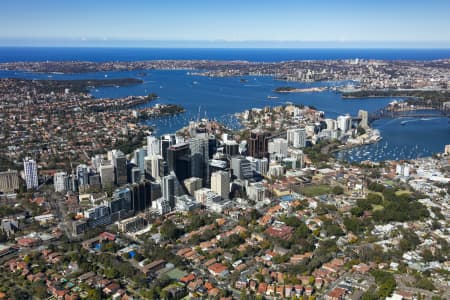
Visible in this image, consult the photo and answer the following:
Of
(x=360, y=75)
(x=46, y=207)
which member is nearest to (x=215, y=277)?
(x=46, y=207)

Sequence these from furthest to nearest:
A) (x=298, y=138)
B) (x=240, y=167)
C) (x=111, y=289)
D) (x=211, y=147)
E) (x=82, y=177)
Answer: (x=298, y=138), (x=211, y=147), (x=240, y=167), (x=82, y=177), (x=111, y=289)

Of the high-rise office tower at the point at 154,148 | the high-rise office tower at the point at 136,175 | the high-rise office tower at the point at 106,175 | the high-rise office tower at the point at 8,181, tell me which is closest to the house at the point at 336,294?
the high-rise office tower at the point at 136,175

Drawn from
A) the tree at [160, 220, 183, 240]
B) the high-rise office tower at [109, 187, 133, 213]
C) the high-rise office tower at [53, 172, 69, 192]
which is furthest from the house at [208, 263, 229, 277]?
the high-rise office tower at [53, 172, 69, 192]

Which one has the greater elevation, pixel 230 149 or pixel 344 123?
pixel 344 123

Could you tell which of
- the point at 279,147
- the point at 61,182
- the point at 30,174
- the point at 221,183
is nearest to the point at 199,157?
the point at 221,183

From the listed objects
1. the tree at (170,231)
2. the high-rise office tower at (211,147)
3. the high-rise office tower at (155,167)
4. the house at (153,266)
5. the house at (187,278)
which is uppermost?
the high-rise office tower at (211,147)

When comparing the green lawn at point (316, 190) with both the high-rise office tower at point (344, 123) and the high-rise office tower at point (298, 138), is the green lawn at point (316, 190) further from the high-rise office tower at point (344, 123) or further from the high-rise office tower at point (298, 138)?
the high-rise office tower at point (344, 123)

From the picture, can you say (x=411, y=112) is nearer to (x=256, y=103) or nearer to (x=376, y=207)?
(x=256, y=103)
